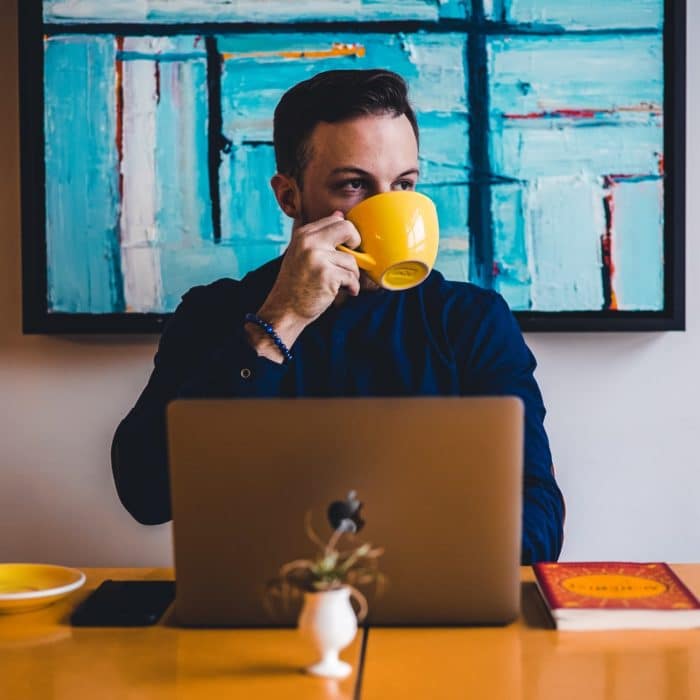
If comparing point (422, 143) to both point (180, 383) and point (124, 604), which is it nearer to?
point (180, 383)

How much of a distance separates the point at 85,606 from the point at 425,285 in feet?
3.05

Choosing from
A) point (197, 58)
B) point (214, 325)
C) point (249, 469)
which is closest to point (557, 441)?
point (214, 325)

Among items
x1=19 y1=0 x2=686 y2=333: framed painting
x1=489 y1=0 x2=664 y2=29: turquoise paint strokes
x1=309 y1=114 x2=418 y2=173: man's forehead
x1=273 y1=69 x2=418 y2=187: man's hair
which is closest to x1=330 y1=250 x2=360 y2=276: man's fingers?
x1=309 y1=114 x2=418 y2=173: man's forehead

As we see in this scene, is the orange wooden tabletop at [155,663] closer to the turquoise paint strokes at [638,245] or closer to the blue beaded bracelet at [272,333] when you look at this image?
the blue beaded bracelet at [272,333]

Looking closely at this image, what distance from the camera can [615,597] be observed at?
1.01 m

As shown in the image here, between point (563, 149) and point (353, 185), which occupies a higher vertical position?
point (563, 149)

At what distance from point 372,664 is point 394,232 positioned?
751mm

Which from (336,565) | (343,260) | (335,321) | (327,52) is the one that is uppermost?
(327,52)

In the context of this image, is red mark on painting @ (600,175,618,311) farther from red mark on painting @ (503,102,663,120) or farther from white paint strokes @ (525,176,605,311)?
red mark on painting @ (503,102,663,120)

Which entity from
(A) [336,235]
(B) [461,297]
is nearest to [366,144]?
(A) [336,235]

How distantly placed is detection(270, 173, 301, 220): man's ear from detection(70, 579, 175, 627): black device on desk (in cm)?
87

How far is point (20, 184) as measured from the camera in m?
2.07

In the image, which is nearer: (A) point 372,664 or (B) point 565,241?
(A) point 372,664

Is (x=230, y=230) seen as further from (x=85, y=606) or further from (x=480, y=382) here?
(x=85, y=606)
